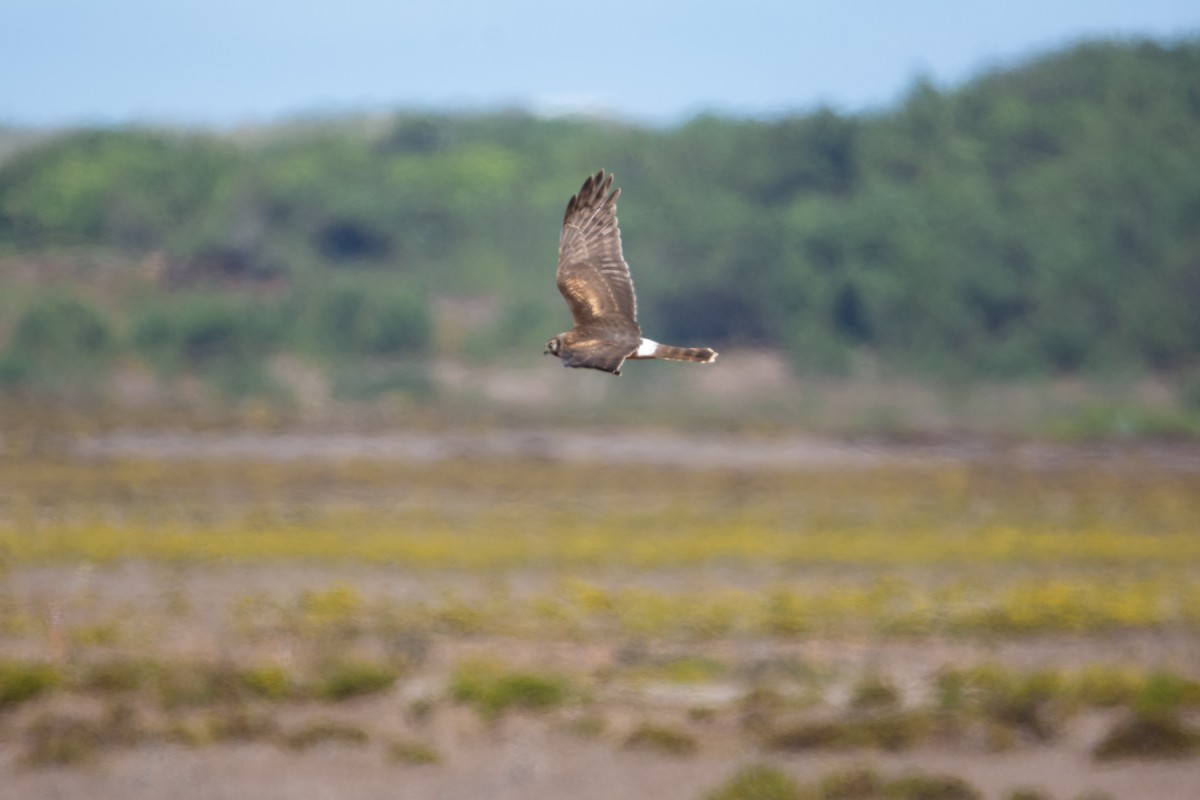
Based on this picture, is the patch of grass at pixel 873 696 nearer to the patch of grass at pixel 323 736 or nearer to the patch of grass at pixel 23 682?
the patch of grass at pixel 323 736

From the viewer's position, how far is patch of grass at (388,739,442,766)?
17.8 metres

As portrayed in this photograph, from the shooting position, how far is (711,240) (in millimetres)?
58562

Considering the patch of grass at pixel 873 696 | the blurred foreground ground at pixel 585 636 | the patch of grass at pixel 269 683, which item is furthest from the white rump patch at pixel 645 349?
the patch of grass at pixel 269 683

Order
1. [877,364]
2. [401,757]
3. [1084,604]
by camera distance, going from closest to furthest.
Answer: [401,757] < [1084,604] < [877,364]

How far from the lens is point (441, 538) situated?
107 feet

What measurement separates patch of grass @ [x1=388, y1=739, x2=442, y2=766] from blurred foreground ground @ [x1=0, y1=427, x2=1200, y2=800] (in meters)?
0.05

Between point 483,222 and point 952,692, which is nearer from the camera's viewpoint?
point 952,692

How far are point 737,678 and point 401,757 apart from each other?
13.8 ft

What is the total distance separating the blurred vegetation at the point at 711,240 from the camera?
169 feet

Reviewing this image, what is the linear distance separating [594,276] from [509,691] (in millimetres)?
7868

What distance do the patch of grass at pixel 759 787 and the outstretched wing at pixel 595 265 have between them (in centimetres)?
544

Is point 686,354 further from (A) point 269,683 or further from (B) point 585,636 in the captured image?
(B) point 585,636

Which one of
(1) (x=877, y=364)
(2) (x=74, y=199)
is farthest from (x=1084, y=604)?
(2) (x=74, y=199)

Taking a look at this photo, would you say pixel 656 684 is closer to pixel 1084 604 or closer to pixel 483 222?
pixel 1084 604
